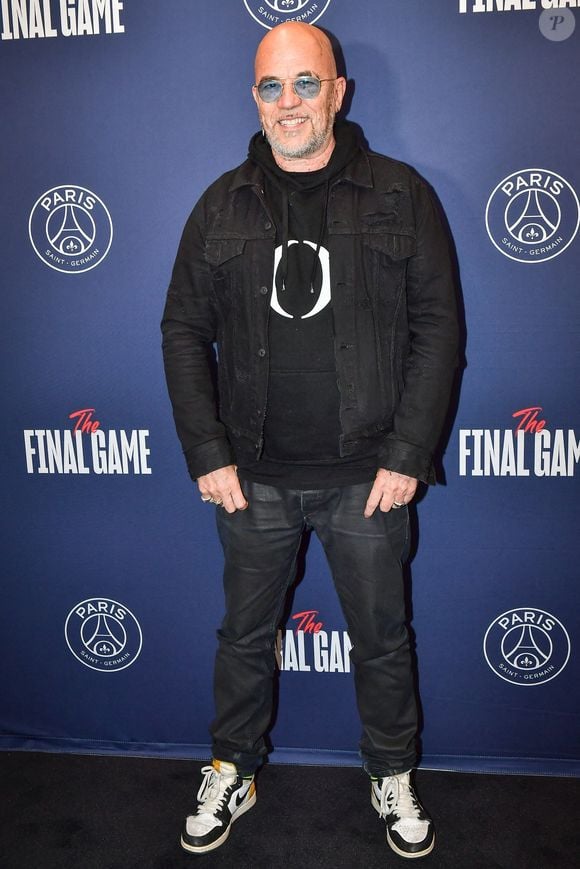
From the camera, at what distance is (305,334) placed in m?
1.81

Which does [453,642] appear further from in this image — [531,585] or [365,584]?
[365,584]

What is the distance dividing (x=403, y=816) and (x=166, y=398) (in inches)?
52.2

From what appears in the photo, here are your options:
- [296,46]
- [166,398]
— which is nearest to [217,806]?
[166,398]

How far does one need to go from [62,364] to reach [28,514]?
0.50 m

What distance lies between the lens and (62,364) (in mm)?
2271

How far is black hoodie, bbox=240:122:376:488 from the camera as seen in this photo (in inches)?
71.3

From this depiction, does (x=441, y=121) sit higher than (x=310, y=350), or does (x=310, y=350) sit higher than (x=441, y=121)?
(x=441, y=121)

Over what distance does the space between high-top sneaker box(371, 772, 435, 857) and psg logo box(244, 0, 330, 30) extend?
6.73 feet

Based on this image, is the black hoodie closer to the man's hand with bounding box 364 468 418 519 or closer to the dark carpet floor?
the man's hand with bounding box 364 468 418 519

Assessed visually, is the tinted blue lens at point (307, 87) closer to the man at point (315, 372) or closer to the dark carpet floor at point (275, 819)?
the man at point (315, 372)

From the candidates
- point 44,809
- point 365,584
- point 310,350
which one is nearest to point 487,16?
point 310,350

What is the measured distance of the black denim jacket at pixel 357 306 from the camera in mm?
1793

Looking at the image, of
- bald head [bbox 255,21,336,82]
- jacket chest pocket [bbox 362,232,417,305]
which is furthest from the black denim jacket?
bald head [bbox 255,21,336,82]

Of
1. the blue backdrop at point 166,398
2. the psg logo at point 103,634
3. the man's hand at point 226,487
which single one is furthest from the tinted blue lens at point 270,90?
the psg logo at point 103,634
